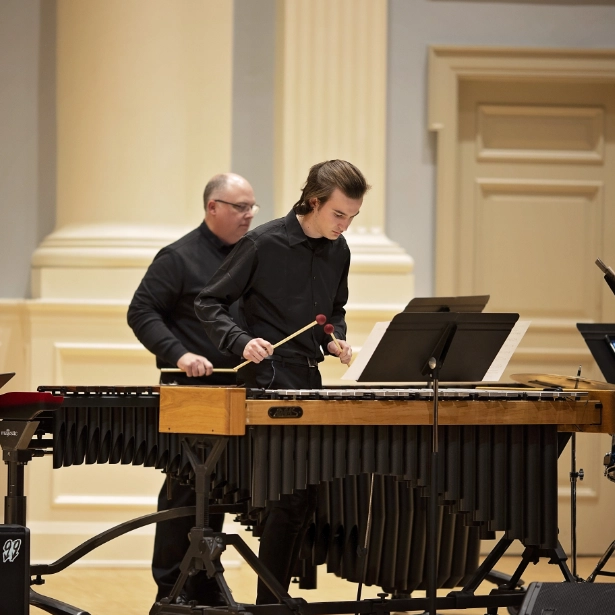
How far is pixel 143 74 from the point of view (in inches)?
208

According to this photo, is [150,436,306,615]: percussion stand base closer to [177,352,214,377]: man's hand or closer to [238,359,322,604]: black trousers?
[238,359,322,604]: black trousers

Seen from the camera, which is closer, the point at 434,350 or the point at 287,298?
the point at 434,350

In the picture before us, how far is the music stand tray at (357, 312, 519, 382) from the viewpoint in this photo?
312 centimetres

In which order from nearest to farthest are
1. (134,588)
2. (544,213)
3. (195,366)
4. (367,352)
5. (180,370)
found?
(367,352) → (195,366) → (180,370) → (134,588) → (544,213)

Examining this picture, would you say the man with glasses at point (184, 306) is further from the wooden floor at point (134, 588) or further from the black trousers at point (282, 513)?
the black trousers at point (282, 513)

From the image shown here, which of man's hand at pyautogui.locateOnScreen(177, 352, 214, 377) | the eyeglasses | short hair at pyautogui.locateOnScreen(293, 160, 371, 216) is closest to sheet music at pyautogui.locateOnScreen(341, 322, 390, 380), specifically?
short hair at pyautogui.locateOnScreen(293, 160, 371, 216)

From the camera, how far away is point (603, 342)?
12.4ft

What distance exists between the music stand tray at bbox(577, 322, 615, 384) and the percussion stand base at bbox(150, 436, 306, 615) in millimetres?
1387

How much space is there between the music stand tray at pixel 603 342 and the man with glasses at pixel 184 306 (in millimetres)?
1377

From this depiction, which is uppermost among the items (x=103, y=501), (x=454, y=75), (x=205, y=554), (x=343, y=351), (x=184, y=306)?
(x=454, y=75)

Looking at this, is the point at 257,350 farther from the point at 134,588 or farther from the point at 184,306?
the point at 134,588

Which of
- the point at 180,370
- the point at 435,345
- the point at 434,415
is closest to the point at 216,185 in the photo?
the point at 180,370

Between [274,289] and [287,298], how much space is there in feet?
0.17

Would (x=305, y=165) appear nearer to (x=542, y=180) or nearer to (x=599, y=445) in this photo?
(x=542, y=180)
